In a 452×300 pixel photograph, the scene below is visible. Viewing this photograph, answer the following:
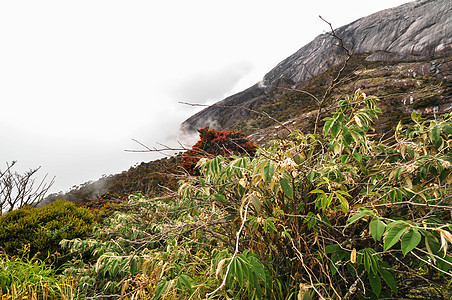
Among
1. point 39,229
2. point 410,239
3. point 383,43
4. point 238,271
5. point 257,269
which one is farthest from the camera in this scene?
point 383,43

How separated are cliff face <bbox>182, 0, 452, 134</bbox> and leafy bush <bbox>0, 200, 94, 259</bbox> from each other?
18.0 m

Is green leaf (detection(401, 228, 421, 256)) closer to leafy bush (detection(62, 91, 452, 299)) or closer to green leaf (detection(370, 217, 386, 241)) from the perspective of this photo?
green leaf (detection(370, 217, 386, 241))

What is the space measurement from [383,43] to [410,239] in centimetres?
4509

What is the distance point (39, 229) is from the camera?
12.1ft

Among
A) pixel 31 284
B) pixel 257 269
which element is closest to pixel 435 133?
pixel 257 269

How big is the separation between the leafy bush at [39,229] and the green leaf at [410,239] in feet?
14.5

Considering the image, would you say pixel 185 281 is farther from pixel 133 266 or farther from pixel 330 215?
pixel 330 215

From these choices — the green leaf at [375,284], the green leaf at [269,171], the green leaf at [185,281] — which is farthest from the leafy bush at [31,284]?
the green leaf at [375,284]

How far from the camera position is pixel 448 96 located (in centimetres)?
1128

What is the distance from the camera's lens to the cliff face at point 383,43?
27.0 meters

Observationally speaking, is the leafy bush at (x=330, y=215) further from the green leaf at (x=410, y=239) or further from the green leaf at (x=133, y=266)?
the green leaf at (x=410, y=239)

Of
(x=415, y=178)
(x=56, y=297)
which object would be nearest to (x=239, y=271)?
(x=415, y=178)

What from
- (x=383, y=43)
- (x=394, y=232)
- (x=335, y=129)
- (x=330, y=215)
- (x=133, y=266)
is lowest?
(x=330, y=215)

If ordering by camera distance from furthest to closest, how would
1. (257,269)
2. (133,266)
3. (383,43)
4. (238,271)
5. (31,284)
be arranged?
(383,43) → (31,284) → (133,266) → (257,269) → (238,271)
